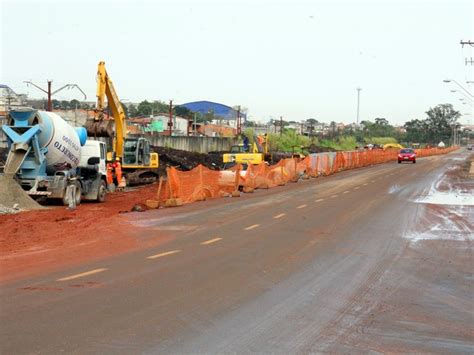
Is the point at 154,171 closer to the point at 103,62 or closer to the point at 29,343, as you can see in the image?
the point at 103,62

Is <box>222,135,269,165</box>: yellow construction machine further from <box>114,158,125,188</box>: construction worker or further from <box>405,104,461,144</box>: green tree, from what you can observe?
<box>405,104,461,144</box>: green tree

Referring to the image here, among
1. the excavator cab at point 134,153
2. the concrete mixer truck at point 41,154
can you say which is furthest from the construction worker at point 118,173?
the concrete mixer truck at point 41,154

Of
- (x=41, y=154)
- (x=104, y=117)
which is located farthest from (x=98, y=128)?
(x=41, y=154)

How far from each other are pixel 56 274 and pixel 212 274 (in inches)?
92.7

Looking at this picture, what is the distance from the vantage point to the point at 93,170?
21812mm

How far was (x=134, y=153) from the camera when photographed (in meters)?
30.1

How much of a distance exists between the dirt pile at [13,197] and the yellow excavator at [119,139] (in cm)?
668

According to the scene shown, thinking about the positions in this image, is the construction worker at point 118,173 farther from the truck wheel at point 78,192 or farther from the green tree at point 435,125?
the green tree at point 435,125

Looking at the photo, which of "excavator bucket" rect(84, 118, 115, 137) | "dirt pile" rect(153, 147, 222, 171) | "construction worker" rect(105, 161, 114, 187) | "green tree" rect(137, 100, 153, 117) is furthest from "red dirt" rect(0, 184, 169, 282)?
"green tree" rect(137, 100, 153, 117)

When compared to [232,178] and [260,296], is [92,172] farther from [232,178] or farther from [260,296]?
[260,296]

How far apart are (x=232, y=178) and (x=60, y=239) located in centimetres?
1268

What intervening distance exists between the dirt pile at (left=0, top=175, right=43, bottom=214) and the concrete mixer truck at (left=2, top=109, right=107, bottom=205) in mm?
689

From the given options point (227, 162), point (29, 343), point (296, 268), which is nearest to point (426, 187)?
point (227, 162)

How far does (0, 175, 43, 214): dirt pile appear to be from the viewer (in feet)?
56.0
